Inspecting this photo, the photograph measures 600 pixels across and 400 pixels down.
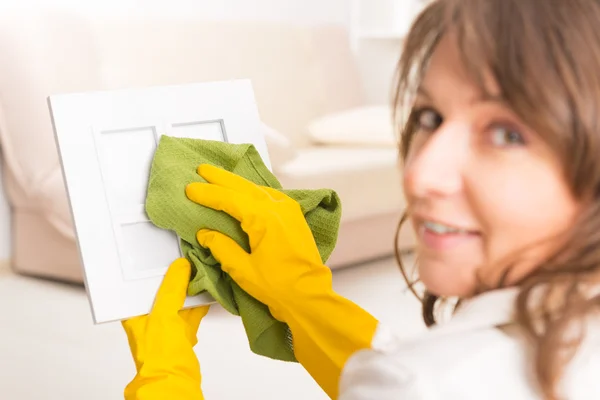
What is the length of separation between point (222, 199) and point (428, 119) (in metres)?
0.35

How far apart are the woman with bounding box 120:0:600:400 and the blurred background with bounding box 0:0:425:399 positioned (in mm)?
1124

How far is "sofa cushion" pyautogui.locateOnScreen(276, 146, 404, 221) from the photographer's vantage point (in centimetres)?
246

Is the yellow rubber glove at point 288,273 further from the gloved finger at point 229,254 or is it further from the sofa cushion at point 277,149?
the sofa cushion at point 277,149

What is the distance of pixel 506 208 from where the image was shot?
0.66 metres

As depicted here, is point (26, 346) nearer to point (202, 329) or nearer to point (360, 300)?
point (202, 329)

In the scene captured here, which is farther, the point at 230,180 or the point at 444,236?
the point at 230,180

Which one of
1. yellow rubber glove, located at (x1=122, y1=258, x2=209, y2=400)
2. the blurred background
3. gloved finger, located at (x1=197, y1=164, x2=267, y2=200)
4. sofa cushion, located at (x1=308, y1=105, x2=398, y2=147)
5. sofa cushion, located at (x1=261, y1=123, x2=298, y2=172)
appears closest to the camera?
yellow rubber glove, located at (x1=122, y1=258, x2=209, y2=400)

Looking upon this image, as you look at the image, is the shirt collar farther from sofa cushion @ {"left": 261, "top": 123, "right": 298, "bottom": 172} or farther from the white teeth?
sofa cushion @ {"left": 261, "top": 123, "right": 298, "bottom": 172}

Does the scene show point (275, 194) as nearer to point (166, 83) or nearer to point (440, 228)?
point (440, 228)

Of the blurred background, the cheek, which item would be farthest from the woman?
the blurred background

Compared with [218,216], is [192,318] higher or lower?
lower

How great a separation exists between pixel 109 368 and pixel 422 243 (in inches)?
52.4

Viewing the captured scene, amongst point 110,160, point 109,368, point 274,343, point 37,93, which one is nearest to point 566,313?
point 274,343

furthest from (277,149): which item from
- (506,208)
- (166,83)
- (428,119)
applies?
(506,208)
